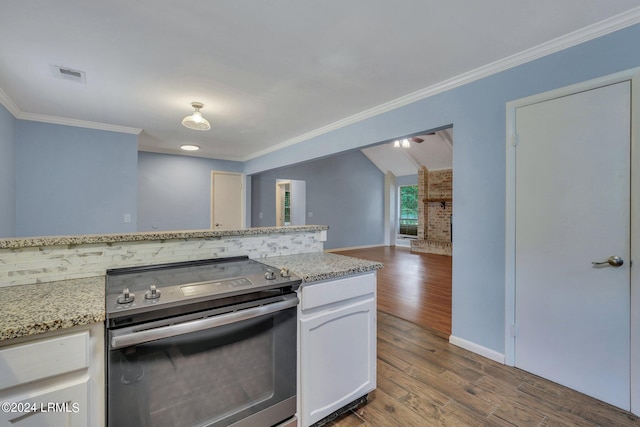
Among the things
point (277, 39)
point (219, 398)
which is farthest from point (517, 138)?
point (219, 398)

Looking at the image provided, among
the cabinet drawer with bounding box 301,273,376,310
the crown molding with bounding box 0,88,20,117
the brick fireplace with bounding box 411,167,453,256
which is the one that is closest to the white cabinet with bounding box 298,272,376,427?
the cabinet drawer with bounding box 301,273,376,310

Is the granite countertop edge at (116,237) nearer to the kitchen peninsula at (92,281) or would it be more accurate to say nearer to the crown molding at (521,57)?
the kitchen peninsula at (92,281)

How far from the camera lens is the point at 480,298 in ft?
7.66

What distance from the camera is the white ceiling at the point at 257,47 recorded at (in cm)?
164

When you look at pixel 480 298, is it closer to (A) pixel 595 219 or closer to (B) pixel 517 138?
(A) pixel 595 219

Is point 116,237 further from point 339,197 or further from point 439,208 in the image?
point 439,208

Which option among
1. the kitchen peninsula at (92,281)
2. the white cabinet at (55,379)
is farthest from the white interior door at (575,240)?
the white cabinet at (55,379)

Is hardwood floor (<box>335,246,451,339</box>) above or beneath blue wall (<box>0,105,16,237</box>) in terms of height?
beneath

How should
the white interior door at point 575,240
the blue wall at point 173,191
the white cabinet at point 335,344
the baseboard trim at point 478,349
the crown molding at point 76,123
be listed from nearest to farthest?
1. the white cabinet at point 335,344
2. the white interior door at point 575,240
3. the baseboard trim at point 478,349
4. the crown molding at point 76,123
5. the blue wall at point 173,191

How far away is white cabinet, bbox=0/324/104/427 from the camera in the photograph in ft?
2.77

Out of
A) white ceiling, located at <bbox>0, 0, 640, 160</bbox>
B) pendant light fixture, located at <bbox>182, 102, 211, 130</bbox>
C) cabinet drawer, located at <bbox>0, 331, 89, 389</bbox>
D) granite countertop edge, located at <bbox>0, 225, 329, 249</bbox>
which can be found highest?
white ceiling, located at <bbox>0, 0, 640, 160</bbox>

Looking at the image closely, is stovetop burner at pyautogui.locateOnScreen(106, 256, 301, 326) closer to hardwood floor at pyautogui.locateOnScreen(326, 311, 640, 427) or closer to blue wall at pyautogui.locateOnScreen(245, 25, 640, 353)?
hardwood floor at pyautogui.locateOnScreen(326, 311, 640, 427)

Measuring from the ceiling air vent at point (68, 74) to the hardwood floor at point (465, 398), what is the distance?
133 inches

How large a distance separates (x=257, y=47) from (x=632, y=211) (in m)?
2.67
